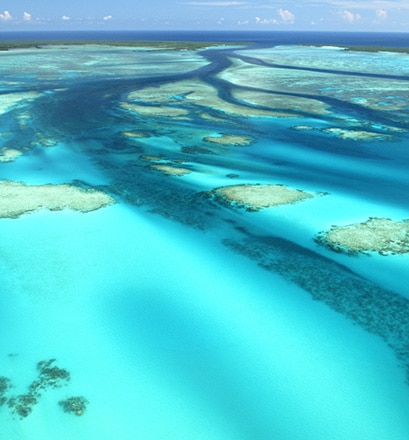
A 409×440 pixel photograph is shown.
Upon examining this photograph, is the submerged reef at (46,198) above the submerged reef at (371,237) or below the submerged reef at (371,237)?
above

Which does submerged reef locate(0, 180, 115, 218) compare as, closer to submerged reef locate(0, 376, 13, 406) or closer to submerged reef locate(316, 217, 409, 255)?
submerged reef locate(0, 376, 13, 406)

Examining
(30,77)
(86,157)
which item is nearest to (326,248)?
(86,157)

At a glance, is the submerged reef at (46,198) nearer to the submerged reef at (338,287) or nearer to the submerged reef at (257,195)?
the submerged reef at (257,195)

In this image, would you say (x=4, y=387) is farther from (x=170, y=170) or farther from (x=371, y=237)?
(x=170, y=170)

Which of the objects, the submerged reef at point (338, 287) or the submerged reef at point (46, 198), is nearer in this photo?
the submerged reef at point (338, 287)

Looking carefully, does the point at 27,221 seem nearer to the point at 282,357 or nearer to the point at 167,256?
the point at 167,256

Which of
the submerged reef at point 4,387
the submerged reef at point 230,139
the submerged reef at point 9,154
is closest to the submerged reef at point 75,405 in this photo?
the submerged reef at point 4,387
